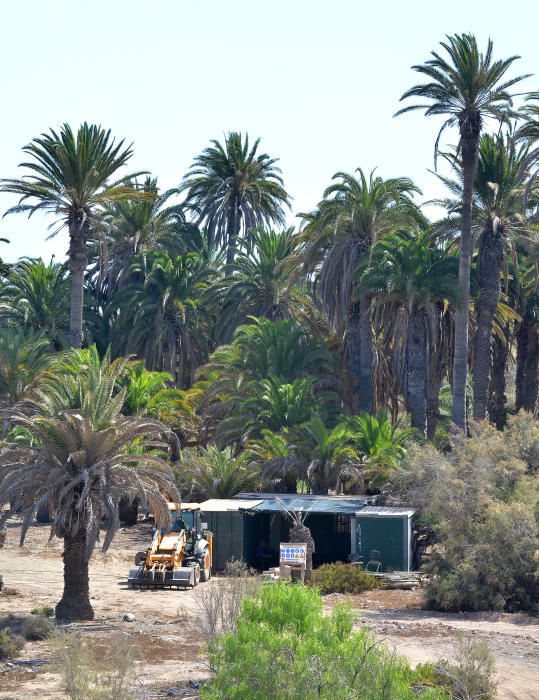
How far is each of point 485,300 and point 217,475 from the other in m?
12.9

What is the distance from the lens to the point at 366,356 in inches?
1768

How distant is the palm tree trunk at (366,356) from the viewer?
44.8m

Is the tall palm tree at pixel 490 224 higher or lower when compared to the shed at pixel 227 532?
higher

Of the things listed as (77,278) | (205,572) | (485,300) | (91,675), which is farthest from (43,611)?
(485,300)

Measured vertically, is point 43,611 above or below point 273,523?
below

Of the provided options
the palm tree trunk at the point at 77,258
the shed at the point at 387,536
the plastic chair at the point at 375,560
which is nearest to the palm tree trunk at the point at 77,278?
the palm tree trunk at the point at 77,258

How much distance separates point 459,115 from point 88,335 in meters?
21.1

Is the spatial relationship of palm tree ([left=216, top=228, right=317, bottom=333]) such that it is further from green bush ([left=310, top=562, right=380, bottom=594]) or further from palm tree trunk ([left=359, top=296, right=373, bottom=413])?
green bush ([left=310, top=562, right=380, bottom=594])

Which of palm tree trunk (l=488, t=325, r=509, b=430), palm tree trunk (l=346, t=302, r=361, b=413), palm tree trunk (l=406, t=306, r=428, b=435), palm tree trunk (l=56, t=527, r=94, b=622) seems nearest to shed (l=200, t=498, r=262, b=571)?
palm tree trunk (l=56, t=527, r=94, b=622)

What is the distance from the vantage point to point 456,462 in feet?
105

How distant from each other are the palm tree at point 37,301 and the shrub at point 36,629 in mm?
30568

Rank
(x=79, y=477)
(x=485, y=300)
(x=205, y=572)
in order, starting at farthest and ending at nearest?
(x=485, y=300) < (x=205, y=572) < (x=79, y=477)

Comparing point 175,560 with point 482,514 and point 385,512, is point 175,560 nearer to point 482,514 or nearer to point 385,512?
point 385,512

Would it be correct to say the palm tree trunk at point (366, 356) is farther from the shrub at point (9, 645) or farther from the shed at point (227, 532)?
the shrub at point (9, 645)
